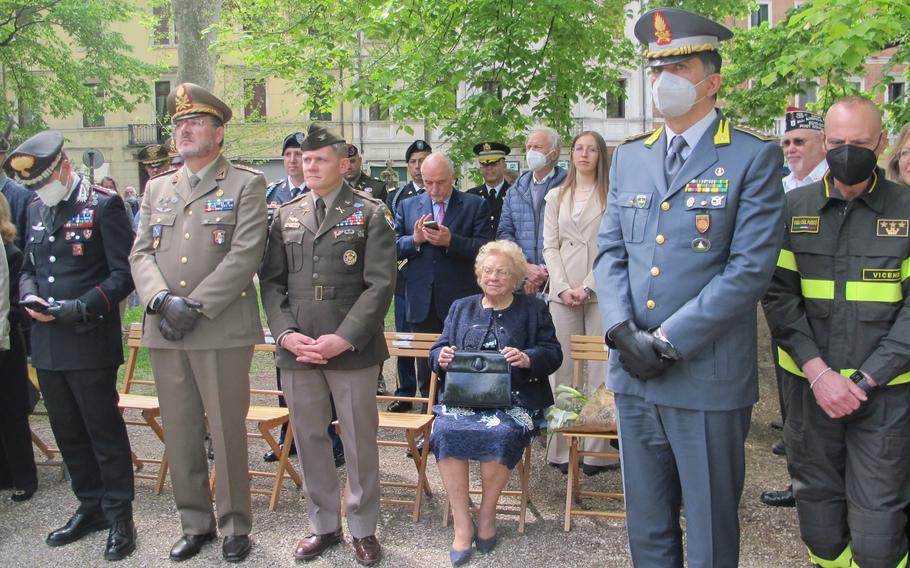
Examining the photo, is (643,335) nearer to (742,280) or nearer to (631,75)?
(742,280)

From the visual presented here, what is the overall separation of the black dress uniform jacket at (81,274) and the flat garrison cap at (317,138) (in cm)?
122

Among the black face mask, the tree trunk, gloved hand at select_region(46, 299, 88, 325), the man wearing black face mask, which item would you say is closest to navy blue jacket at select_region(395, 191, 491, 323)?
gloved hand at select_region(46, 299, 88, 325)

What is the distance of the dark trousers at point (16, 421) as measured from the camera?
18.4ft

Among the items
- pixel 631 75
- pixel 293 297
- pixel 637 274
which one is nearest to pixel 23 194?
pixel 293 297

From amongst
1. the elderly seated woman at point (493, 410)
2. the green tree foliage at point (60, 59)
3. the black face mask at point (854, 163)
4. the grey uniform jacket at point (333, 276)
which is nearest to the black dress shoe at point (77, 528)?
the grey uniform jacket at point (333, 276)

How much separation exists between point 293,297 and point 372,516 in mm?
1250

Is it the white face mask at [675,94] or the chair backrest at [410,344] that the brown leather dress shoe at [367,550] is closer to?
the chair backrest at [410,344]

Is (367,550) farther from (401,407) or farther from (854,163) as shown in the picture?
(854,163)

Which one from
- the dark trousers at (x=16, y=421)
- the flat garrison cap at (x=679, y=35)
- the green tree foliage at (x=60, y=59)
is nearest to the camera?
the flat garrison cap at (x=679, y=35)

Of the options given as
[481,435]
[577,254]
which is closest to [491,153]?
[577,254]

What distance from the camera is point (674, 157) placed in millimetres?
3391

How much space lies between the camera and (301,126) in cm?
3312

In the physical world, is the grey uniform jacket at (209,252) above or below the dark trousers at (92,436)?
above

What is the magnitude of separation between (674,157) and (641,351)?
2.61 ft
